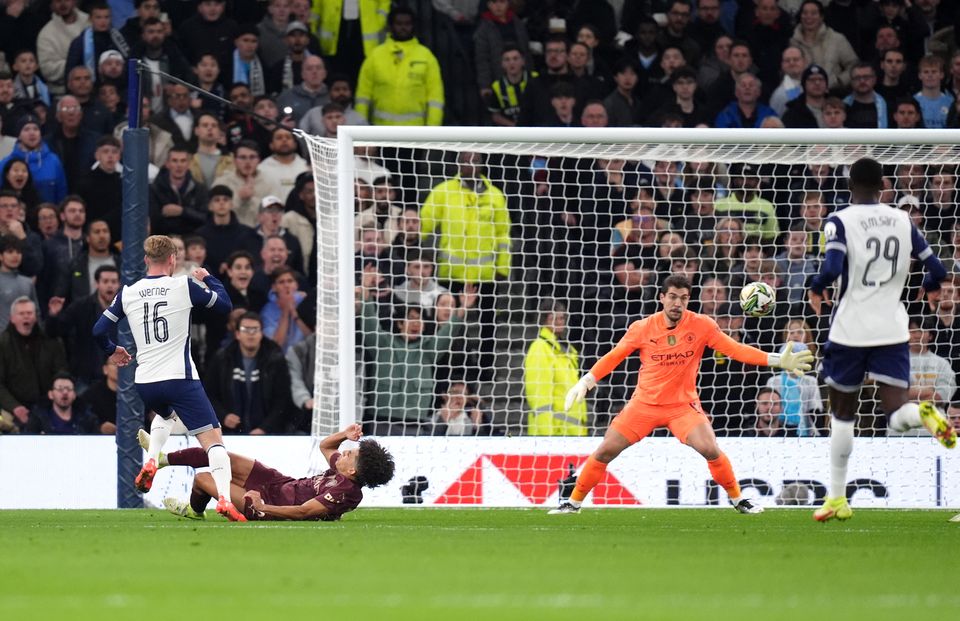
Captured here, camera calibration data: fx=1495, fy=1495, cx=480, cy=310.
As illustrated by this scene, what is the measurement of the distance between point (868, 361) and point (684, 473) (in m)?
4.36

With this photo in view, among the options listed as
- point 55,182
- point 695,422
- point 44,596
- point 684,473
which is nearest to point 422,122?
point 55,182

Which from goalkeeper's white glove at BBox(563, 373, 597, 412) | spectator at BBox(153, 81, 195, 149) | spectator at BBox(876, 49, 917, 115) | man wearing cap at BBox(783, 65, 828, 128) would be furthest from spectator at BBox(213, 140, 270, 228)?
spectator at BBox(876, 49, 917, 115)

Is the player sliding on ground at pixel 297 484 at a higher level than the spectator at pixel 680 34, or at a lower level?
lower

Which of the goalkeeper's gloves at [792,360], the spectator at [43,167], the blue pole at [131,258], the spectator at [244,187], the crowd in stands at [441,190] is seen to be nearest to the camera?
the goalkeeper's gloves at [792,360]

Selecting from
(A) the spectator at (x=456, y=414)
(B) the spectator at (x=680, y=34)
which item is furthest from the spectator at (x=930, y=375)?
(B) the spectator at (x=680, y=34)

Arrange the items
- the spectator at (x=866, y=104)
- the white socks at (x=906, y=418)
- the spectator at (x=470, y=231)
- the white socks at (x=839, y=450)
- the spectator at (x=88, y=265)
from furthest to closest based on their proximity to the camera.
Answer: the spectator at (x=866, y=104) → the spectator at (x=88, y=265) → the spectator at (x=470, y=231) → the white socks at (x=839, y=450) → the white socks at (x=906, y=418)

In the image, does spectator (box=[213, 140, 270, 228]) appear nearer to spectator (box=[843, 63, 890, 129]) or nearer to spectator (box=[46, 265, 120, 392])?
spectator (box=[46, 265, 120, 392])

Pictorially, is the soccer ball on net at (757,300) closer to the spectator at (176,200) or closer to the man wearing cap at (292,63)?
the spectator at (176,200)

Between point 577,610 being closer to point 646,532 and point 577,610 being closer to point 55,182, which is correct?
point 646,532

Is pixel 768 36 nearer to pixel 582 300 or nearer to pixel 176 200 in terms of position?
pixel 582 300

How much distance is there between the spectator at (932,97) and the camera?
18062 mm

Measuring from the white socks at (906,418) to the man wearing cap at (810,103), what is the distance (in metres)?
8.70

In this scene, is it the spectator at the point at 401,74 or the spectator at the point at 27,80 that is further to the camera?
the spectator at the point at 401,74

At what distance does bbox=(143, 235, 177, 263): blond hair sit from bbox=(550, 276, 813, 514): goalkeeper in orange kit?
3308mm
